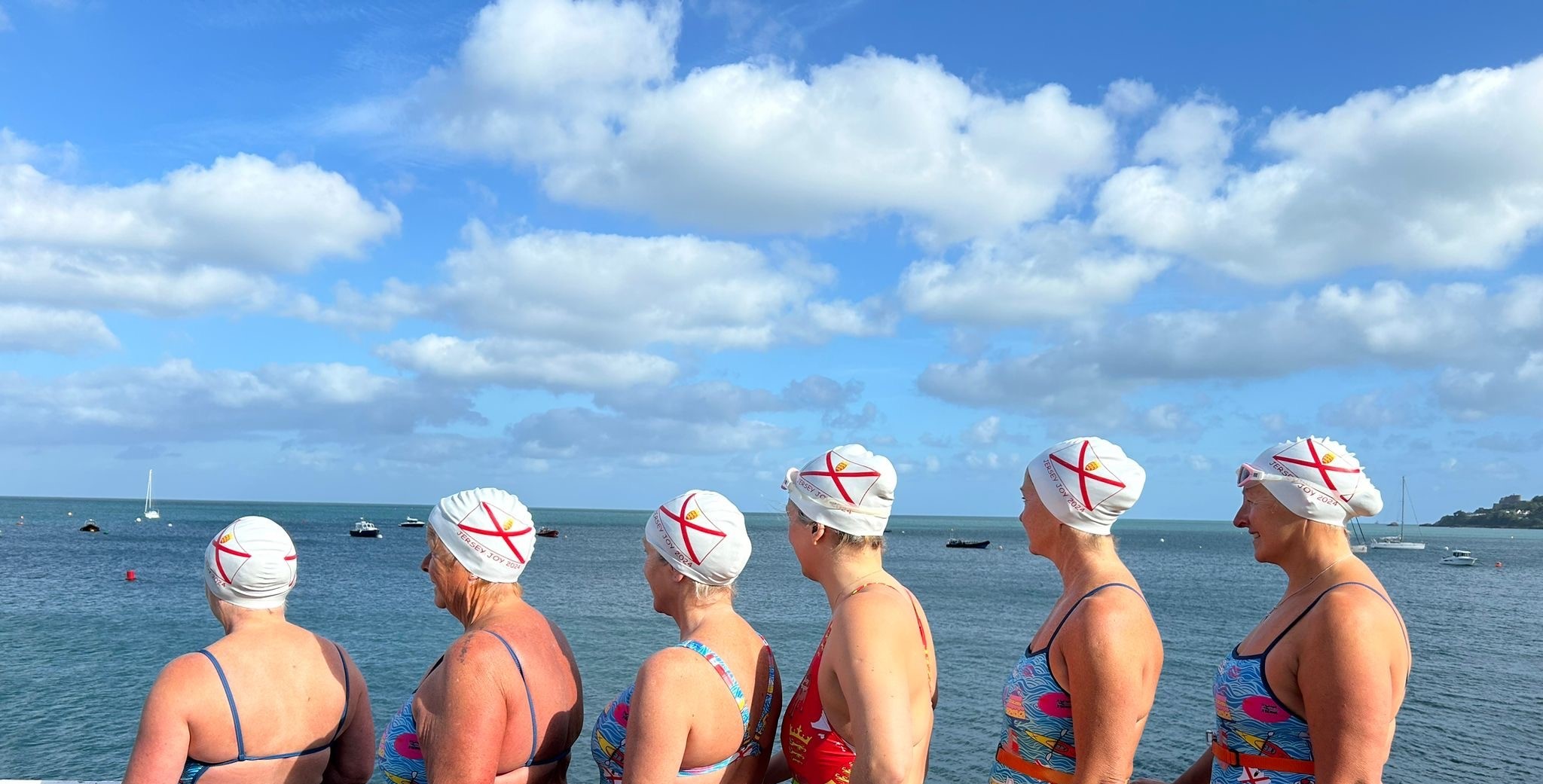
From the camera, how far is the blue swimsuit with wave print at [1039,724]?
3344mm

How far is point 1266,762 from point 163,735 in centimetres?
369

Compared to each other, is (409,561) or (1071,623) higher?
(1071,623)

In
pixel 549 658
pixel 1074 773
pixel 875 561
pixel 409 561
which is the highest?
pixel 875 561

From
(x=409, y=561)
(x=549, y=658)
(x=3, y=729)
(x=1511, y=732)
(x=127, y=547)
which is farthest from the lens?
(x=127, y=547)

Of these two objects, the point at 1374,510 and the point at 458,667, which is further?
the point at 1374,510

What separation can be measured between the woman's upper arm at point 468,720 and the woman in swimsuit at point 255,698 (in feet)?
2.34

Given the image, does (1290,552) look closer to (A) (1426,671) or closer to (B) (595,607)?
(A) (1426,671)

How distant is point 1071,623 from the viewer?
130 inches

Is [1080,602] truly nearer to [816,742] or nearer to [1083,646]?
[1083,646]

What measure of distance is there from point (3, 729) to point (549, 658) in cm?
2427

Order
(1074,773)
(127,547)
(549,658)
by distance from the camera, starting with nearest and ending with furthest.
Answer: (1074,773)
(549,658)
(127,547)

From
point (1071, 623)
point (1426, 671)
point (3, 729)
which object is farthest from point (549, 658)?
point (1426, 671)

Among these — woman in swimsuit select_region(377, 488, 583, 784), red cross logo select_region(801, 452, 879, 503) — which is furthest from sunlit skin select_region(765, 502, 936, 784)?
woman in swimsuit select_region(377, 488, 583, 784)

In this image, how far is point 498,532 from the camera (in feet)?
12.1
